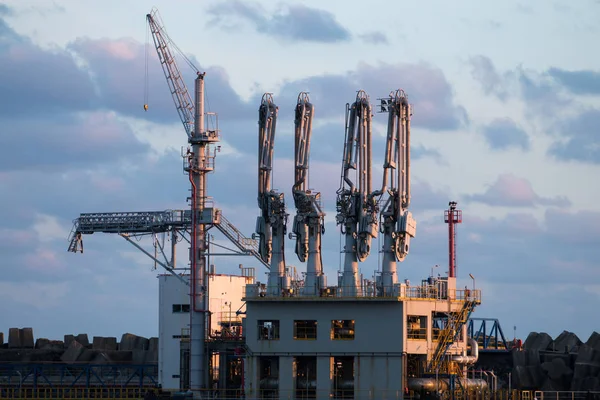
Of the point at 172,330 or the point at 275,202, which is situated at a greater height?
the point at 275,202

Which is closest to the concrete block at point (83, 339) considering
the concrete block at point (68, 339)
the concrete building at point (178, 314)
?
the concrete block at point (68, 339)

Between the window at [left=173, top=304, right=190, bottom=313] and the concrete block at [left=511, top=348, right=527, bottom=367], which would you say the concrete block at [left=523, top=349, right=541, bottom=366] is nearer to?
the concrete block at [left=511, top=348, right=527, bottom=367]

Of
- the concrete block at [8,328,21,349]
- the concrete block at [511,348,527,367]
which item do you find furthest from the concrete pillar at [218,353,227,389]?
the concrete block at [8,328,21,349]

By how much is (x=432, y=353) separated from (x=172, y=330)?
90.1 ft

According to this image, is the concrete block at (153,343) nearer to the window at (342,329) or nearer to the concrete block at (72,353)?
the concrete block at (72,353)

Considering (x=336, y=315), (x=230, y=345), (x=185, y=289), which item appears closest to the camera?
(x=336, y=315)

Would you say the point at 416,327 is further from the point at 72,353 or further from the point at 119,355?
the point at 72,353

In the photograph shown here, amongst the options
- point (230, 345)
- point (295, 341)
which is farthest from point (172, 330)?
point (295, 341)

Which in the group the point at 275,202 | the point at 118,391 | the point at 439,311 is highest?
the point at 275,202

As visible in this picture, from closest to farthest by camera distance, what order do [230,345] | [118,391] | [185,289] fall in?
[230,345] < [185,289] < [118,391]

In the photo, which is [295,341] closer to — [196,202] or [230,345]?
[230,345]

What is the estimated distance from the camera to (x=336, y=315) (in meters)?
98.1

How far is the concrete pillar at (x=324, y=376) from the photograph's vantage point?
319ft

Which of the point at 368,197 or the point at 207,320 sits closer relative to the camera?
the point at 368,197
